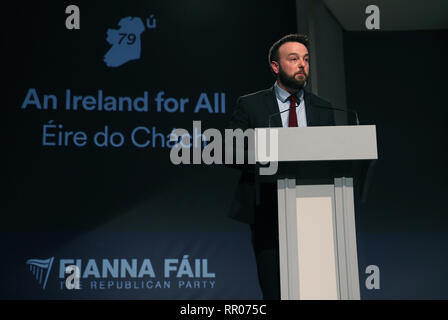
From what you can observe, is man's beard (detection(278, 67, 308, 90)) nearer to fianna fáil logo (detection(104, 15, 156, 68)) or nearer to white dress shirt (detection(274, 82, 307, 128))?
white dress shirt (detection(274, 82, 307, 128))

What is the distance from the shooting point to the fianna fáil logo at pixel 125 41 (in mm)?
3959

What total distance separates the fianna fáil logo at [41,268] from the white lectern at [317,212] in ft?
7.37

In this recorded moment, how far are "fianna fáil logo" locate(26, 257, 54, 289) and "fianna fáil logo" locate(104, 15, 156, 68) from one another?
135 cm

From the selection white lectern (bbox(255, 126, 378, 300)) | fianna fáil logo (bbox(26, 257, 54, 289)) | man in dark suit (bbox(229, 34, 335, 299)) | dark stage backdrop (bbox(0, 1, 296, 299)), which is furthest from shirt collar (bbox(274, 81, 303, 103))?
fianna fáil logo (bbox(26, 257, 54, 289))

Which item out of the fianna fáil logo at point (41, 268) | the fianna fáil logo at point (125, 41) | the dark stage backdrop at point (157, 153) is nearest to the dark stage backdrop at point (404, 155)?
the dark stage backdrop at point (157, 153)

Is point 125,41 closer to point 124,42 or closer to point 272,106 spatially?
point 124,42

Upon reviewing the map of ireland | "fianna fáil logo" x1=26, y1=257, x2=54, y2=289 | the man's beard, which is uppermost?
the map of ireland

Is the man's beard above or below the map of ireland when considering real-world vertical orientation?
below

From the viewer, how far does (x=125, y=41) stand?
3.98 metres

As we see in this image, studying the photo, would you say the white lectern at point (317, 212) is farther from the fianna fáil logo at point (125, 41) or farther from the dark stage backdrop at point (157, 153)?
the fianna fáil logo at point (125, 41)

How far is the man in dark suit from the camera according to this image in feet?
6.97

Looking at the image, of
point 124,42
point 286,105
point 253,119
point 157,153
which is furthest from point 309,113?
point 124,42

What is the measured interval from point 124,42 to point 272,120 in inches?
80.0
